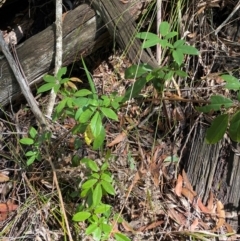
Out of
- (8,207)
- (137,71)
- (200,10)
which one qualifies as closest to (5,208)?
(8,207)

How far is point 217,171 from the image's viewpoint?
7.81ft

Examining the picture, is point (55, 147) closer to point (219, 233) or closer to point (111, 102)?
point (111, 102)

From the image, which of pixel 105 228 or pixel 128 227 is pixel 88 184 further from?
pixel 128 227

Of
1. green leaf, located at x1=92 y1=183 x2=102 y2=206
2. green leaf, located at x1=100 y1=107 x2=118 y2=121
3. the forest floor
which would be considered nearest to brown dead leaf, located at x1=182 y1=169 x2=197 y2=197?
the forest floor

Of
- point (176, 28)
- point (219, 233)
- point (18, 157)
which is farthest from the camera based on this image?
point (176, 28)

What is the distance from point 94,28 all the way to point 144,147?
2.33 feet

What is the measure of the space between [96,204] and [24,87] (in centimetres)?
82

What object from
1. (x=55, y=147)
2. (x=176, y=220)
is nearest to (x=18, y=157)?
(x=55, y=147)

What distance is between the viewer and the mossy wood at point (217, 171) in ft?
7.71

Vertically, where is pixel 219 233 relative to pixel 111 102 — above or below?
below

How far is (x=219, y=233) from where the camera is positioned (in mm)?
2275

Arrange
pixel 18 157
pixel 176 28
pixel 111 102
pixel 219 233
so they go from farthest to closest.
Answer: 1. pixel 176 28
2. pixel 18 157
3. pixel 219 233
4. pixel 111 102

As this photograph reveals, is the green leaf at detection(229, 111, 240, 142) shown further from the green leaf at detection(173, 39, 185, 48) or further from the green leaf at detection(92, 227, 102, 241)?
the green leaf at detection(92, 227, 102, 241)

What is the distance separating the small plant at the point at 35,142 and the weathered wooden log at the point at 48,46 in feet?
1.08
